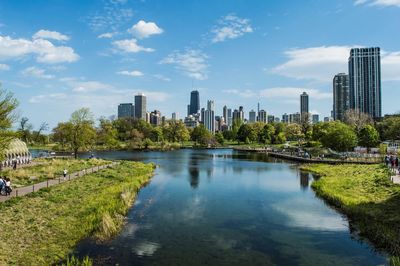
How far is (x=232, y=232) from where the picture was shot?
73.8 feet

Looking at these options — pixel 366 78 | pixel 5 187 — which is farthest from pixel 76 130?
pixel 366 78

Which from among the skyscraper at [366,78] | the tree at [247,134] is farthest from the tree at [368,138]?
the skyscraper at [366,78]

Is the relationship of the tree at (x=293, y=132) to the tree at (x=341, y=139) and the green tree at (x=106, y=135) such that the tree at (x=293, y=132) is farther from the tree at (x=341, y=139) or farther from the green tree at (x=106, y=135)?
the green tree at (x=106, y=135)

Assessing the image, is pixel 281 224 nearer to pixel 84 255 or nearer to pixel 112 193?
pixel 84 255

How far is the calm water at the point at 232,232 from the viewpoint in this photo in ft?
59.0

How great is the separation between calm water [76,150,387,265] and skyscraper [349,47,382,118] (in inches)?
7134

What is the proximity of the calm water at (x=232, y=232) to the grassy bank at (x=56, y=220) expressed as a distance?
1098mm

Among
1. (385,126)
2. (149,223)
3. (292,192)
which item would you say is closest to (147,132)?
(385,126)

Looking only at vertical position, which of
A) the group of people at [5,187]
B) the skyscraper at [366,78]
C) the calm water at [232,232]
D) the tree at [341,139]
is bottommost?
the calm water at [232,232]

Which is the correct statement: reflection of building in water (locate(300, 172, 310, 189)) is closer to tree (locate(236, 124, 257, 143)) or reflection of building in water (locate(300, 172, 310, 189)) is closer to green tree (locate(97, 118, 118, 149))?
green tree (locate(97, 118, 118, 149))

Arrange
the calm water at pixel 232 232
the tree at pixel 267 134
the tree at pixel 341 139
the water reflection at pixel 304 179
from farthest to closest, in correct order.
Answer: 1. the tree at pixel 267 134
2. the tree at pixel 341 139
3. the water reflection at pixel 304 179
4. the calm water at pixel 232 232

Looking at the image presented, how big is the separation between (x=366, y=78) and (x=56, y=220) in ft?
678

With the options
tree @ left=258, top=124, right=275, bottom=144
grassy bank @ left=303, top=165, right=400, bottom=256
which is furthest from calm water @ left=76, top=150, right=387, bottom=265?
tree @ left=258, top=124, right=275, bottom=144

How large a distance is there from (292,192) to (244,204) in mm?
9213
